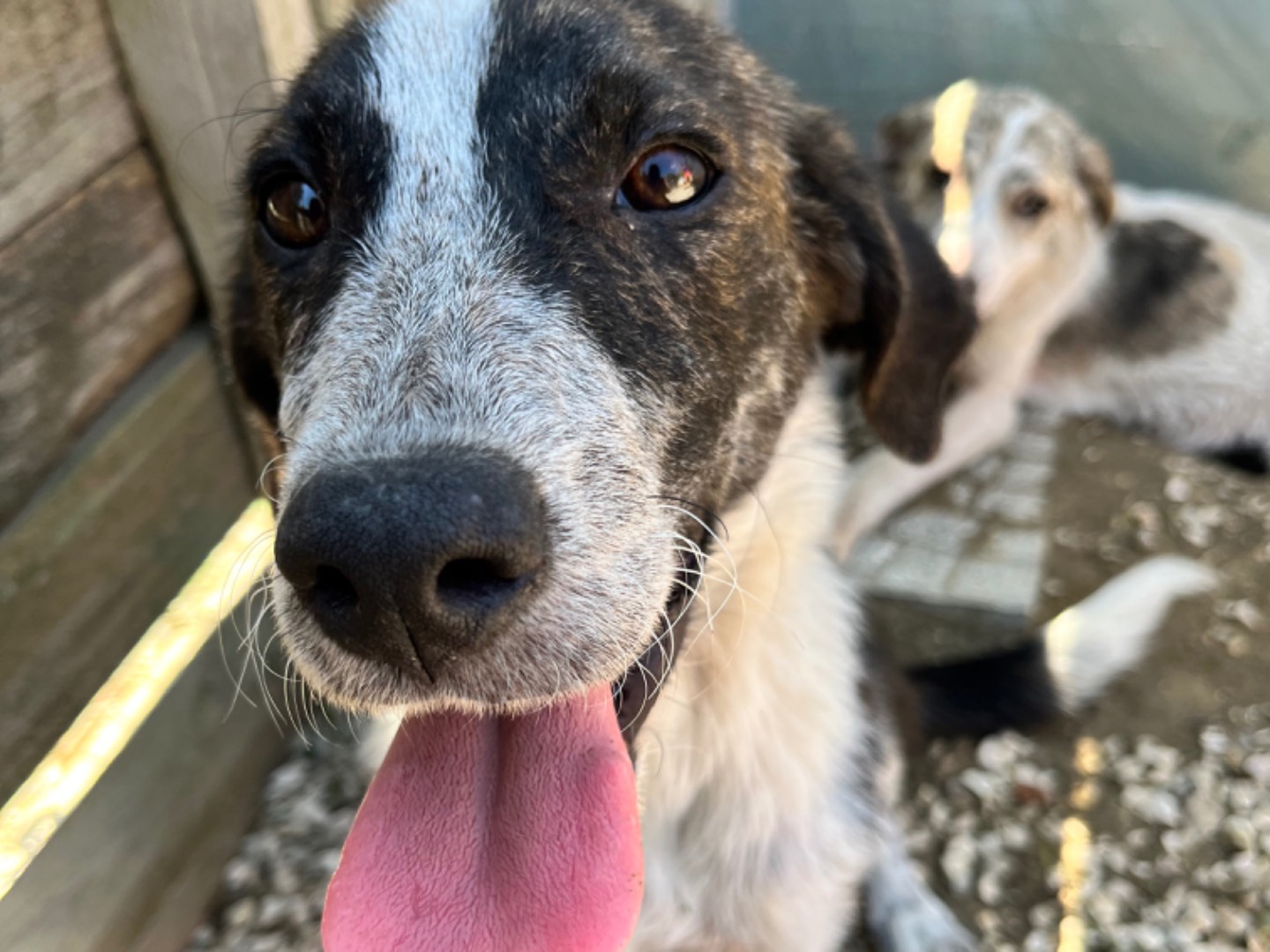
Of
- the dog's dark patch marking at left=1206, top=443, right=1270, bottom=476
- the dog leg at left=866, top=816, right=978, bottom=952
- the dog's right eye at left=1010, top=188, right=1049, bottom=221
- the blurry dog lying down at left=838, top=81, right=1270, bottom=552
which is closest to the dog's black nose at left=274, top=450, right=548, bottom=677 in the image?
the dog leg at left=866, top=816, right=978, bottom=952

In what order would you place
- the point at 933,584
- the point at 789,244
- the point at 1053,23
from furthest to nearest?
the point at 1053,23, the point at 933,584, the point at 789,244

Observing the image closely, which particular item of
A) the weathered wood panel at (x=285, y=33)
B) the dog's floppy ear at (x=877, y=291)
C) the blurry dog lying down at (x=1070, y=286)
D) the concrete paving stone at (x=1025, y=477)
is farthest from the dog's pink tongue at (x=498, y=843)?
the concrete paving stone at (x=1025, y=477)

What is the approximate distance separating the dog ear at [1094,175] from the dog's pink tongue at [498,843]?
293cm

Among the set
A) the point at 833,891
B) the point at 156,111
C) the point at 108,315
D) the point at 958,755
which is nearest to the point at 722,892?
the point at 833,891

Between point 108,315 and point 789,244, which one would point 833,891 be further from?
point 108,315

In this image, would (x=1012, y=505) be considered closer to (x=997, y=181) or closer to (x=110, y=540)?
(x=997, y=181)

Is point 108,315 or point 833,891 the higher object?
point 108,315

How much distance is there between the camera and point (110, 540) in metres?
2.23

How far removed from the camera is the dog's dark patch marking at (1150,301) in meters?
Answer: 4.04

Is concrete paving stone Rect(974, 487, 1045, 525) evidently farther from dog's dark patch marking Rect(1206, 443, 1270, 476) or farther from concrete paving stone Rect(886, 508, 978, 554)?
dog's dark patch marking Rect(1206, 443, 1270, 476)

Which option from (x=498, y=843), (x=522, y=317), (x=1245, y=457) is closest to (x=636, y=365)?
(x=522, y=317)

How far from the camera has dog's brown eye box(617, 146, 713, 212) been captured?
5.07 feet

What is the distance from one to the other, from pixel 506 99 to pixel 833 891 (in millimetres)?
1595

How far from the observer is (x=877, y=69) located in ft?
14.5
